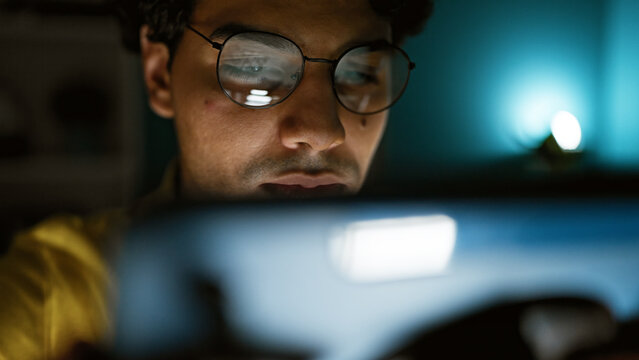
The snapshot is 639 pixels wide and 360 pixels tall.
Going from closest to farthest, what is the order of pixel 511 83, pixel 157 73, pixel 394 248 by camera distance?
pixel 394 248 < pixel 157 73 < pixel 511 83

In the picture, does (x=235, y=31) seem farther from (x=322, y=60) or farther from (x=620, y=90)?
(x=620, y=90)

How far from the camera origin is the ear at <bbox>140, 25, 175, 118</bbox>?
1.86ft

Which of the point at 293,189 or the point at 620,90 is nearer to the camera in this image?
the point at 293,189

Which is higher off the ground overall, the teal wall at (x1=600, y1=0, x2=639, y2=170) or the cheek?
the teal wall at (x1=600, y1=0, x2=639, y2=170)

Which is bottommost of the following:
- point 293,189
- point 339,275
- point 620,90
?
point 339,275

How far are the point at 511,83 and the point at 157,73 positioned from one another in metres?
1.04

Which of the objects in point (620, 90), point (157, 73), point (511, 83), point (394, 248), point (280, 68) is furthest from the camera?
point (620, 90)

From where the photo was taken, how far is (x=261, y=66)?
417 millimetres

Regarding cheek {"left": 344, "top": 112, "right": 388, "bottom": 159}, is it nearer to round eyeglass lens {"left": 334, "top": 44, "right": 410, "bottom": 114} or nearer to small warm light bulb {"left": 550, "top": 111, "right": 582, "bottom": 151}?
round eyeglass lens {"left": 334, "top": 44, "right": 410, "bottom": 114}

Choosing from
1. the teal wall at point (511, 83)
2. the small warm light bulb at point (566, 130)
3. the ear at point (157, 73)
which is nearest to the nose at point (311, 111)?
the teal wall at point (511, 83)

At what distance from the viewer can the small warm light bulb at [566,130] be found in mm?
1579

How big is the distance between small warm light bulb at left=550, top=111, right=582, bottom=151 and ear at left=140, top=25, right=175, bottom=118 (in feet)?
4.82

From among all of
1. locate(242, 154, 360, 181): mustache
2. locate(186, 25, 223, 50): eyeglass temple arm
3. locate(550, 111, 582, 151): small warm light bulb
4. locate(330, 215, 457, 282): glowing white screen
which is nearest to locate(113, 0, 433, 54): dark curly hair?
locate(186, 25, 223, 50): eyeglass temple arm

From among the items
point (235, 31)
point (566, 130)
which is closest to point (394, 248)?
point (235, 31)
